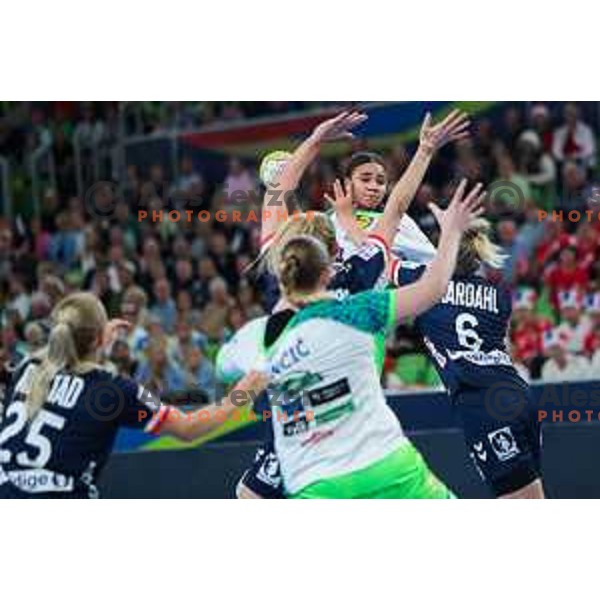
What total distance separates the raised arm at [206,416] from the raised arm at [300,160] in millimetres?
1939

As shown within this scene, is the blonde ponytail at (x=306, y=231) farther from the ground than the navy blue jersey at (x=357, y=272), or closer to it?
farther from the ground

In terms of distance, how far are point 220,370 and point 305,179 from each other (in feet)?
30.9

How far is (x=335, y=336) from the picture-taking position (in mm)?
8320

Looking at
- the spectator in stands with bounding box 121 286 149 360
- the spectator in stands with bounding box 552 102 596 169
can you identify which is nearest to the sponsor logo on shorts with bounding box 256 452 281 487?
the spectator in stands with bounding box 121 286 149 360

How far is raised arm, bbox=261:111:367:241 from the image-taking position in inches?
403

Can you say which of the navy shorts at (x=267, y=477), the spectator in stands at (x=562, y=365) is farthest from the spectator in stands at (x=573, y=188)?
the navy shorts at (x=267, y=477)

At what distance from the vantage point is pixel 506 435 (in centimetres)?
1136

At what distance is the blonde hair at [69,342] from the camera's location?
8.41 m

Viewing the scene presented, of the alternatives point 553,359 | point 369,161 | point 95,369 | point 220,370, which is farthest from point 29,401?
point 553,359

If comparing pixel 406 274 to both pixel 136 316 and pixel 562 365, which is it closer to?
pixel 562 365

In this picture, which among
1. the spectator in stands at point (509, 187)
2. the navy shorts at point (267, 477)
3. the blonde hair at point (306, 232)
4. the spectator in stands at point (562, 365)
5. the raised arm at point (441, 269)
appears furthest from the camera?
the spectator in stands at point (509, 187)

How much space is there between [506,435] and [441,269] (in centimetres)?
341

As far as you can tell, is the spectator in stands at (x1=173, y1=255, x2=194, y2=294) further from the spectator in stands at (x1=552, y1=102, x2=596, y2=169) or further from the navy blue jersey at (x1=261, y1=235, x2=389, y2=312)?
the navy blue jersey at (x1=261, y1=235, x2=389, y2=312)

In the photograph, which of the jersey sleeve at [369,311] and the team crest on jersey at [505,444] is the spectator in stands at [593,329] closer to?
the team crest on jersey at [505,444]
